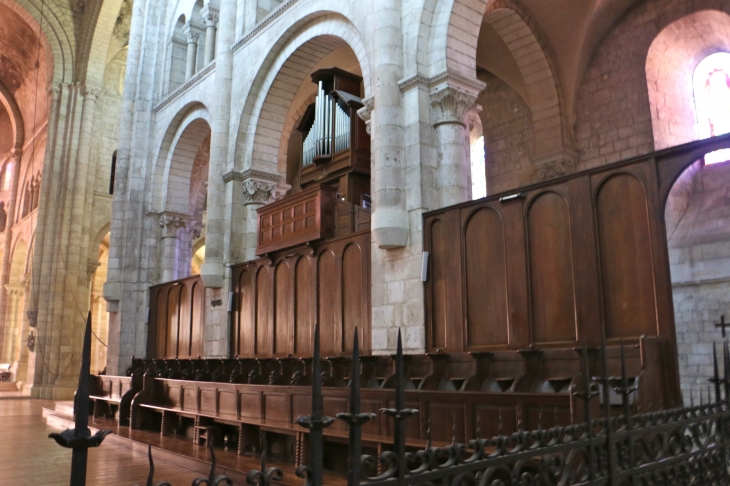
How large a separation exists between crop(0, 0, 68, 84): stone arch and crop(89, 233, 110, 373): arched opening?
263 inches

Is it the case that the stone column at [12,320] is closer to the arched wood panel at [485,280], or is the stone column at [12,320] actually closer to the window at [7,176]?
the window at [7,176]

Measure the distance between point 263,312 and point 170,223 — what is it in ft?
18.8

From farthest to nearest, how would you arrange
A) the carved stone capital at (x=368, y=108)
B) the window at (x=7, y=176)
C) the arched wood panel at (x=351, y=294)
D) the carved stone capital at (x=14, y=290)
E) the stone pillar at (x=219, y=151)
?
the window at (x=7, y=176), the carved stone capital at (x=14, y=290), the stone pillar at (x=219, y=151), the arched wood panel at (x=351, y=294), the carved stone capital at (x=368, y=108)

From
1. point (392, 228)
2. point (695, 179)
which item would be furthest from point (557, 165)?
point (392, 228)

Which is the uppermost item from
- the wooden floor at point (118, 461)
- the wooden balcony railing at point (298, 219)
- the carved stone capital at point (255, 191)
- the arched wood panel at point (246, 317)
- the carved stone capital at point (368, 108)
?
the carved stone capital at point (368, 108)

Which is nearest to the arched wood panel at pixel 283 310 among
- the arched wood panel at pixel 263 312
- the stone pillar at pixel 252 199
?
the arched wood panel at pixel 263 312

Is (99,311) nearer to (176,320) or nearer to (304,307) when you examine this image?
(176,320)

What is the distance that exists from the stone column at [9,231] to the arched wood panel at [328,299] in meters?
21.7

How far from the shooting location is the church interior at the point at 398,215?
6902mm

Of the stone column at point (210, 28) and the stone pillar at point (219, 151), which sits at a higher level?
the stone column at point (210, 28)

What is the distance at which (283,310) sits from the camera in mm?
12039

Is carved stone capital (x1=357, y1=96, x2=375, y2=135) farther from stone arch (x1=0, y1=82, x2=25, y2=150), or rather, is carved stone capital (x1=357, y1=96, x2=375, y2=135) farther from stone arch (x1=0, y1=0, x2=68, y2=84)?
stone arch (x1=0, y1=82, x2=25, y2=150)

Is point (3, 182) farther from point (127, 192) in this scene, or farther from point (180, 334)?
point (180, 334)

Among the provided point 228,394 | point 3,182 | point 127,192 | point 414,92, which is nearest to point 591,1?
point 414,92
